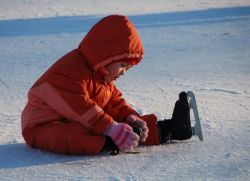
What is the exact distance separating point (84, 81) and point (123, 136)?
0.31 meters

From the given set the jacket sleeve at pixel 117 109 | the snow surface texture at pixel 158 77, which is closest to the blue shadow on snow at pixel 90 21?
the snow surface texture at pixel 158 77

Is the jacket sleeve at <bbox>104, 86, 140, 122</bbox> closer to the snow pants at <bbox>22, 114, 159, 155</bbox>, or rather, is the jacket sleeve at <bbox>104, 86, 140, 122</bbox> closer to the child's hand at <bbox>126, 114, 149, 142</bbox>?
the child's hand at <bbox>126, 114, 149, 142</bbox>

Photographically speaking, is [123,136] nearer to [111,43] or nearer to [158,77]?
[111,43]

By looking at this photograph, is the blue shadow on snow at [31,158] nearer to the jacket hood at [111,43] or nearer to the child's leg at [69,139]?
the child's leg at [69,139]

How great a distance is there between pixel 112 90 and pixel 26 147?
1.66 ft

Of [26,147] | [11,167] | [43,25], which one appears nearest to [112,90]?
[26,147]

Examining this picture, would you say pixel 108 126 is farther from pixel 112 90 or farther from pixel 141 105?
pixel 141 105

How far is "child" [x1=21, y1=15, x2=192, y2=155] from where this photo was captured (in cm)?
274

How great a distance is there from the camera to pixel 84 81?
2.79 metres

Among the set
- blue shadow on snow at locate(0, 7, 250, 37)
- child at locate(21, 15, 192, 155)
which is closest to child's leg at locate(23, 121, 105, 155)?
child at locate(21, 15, 192, 155)

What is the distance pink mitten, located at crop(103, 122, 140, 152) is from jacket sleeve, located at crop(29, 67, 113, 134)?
3cm

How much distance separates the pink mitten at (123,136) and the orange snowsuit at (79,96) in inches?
1.2

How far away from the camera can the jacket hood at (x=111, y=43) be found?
2.79 metres

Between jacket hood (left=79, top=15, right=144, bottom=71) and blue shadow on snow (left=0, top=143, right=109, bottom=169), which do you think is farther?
jacket hood (left=79, top=15, right=144, bottom=71)
